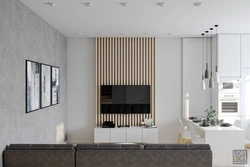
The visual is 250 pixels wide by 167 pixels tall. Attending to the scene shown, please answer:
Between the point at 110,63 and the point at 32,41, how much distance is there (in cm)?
306

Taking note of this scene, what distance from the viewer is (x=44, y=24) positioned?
18.8ft

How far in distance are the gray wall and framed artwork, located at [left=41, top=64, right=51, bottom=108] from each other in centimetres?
13

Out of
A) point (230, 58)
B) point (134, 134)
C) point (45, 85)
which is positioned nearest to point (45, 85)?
point (45, 85)

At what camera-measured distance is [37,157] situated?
3848mm

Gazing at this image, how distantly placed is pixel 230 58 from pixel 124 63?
2693 millimetres

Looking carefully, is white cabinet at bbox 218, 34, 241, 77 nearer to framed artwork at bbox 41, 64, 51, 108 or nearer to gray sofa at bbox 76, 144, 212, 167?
gray sofa at bbox 76, 144, 212, 167

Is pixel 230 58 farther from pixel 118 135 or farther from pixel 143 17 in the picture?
pixel 118 135

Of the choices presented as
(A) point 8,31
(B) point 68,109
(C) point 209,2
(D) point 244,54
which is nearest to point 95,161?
(A) point 8,31

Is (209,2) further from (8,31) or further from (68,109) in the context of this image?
(68,109)

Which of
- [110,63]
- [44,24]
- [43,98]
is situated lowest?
[43,98]

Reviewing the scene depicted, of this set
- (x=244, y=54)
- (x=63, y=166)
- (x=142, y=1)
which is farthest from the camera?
(x=244, y=54)

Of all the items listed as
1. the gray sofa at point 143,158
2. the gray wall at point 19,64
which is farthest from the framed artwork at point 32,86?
the gray sofa at point 143,158

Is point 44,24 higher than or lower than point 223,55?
higher

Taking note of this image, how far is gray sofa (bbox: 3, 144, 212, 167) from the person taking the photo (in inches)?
152
